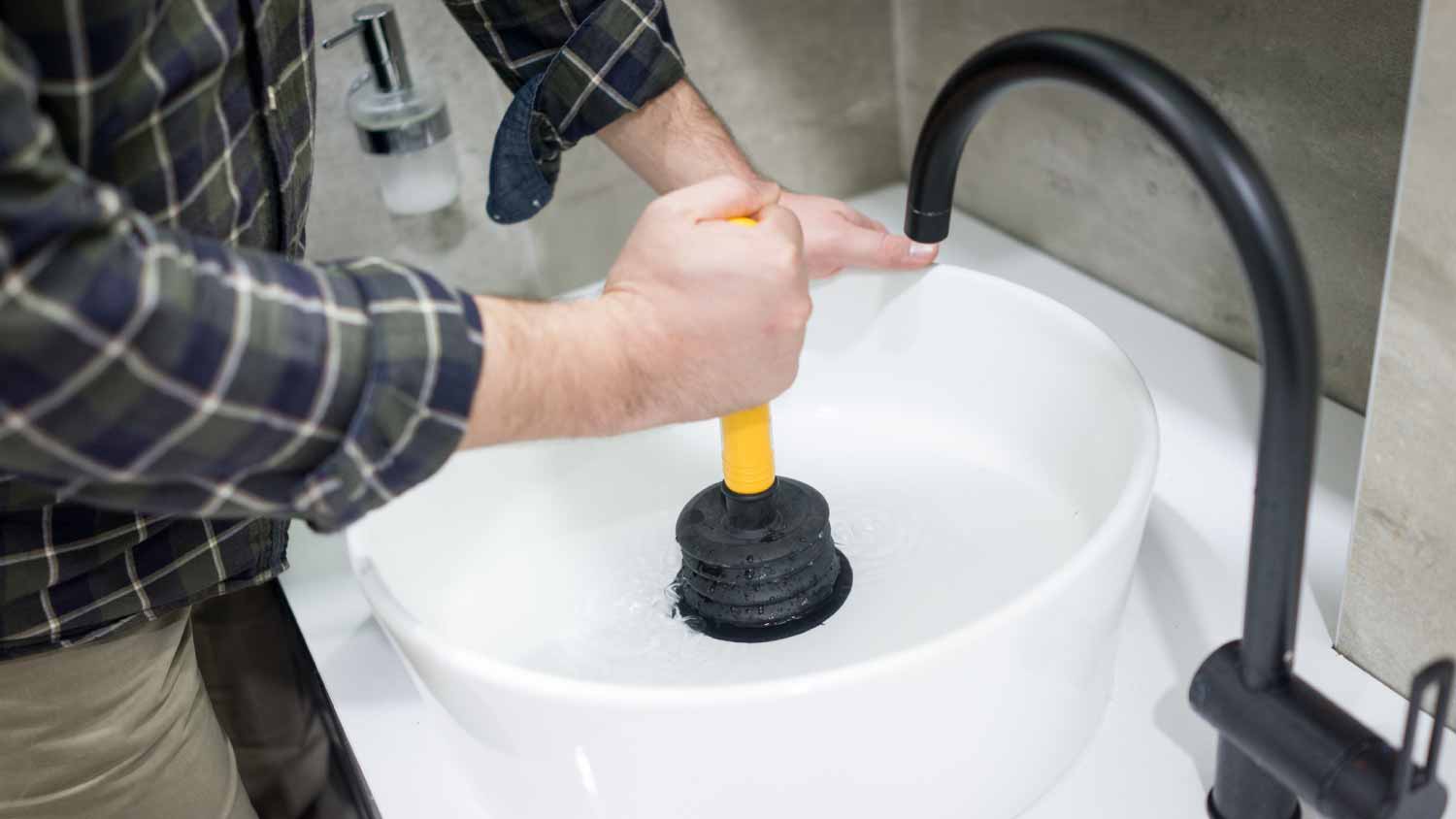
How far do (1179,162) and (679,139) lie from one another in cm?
33

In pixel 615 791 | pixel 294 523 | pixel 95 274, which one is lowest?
pixel 294 523

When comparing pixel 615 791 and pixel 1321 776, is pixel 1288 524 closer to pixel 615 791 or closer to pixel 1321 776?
pixel 1321 776

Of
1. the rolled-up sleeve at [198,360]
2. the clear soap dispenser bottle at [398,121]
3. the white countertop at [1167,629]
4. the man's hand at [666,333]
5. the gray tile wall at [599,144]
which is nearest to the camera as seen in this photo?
the rolled-up sleeve at [198,360]

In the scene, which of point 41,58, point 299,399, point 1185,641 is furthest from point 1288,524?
point 41,58

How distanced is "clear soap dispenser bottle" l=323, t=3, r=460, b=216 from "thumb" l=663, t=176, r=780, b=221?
0.34m

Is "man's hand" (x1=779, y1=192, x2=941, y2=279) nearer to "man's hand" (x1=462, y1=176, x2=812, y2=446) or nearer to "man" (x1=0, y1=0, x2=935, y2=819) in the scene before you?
"man" (x1=0, y1=0, x2=935, y2=819)

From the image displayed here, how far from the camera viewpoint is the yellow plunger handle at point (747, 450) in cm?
58

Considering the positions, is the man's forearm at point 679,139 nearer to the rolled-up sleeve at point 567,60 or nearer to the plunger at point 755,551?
the rolled-up sleeve at point 567,60

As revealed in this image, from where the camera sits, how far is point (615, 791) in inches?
20.1

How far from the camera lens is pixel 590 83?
0.69 m

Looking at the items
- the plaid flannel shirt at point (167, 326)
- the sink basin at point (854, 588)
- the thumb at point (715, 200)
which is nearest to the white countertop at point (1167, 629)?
the sink basin at point (854, 588)

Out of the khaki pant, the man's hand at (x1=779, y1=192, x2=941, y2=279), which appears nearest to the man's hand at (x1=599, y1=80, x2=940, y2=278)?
the man's hand at (x1=779, y1=192, x2=941, y2=279)

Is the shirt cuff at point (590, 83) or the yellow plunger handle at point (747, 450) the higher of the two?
the shirt cuff at point (590, 83)

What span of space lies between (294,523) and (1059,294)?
1.84 ft
